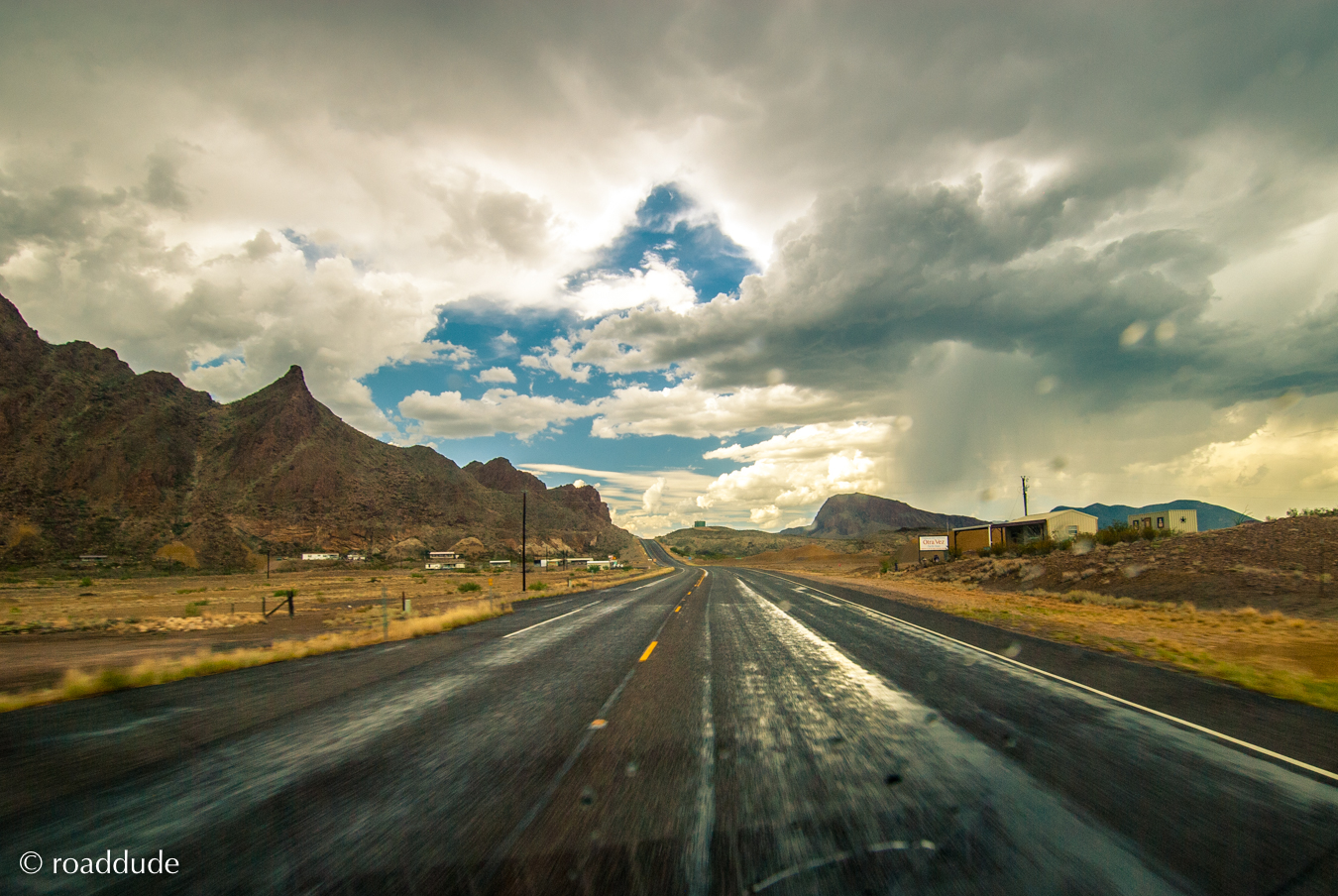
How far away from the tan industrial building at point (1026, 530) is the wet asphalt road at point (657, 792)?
2191 inches

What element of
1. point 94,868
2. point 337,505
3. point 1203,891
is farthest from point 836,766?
point 337,505

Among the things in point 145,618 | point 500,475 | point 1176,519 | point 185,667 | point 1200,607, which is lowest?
point 145,618

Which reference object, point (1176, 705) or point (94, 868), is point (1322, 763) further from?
point (94, 868)

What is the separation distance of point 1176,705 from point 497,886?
8467 millimetres

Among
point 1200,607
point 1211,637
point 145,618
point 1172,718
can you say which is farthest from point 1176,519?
point 145,618

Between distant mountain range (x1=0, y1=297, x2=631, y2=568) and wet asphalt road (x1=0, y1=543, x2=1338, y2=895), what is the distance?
3641 inches

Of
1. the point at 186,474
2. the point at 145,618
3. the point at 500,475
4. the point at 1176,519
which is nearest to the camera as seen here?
the point at 145,618

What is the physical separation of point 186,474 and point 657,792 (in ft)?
381

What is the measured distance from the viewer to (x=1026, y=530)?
62062 mm

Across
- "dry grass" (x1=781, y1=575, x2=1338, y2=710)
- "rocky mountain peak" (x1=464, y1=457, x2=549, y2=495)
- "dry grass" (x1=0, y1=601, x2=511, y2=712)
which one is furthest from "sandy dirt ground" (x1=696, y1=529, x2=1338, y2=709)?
"rocky mountain peak" (x1=464, y1=457, x2=549, y2=495)

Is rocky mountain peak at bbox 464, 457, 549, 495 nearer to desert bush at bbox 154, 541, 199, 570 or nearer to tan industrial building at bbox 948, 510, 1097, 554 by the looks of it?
desert bush at bbox 154, 541, 199, 570

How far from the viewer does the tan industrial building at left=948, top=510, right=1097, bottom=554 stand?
57800 millimetres

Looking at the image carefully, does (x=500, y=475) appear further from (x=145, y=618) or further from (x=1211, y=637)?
(x=1211, y=637)

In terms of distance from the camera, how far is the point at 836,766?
4961 mm
